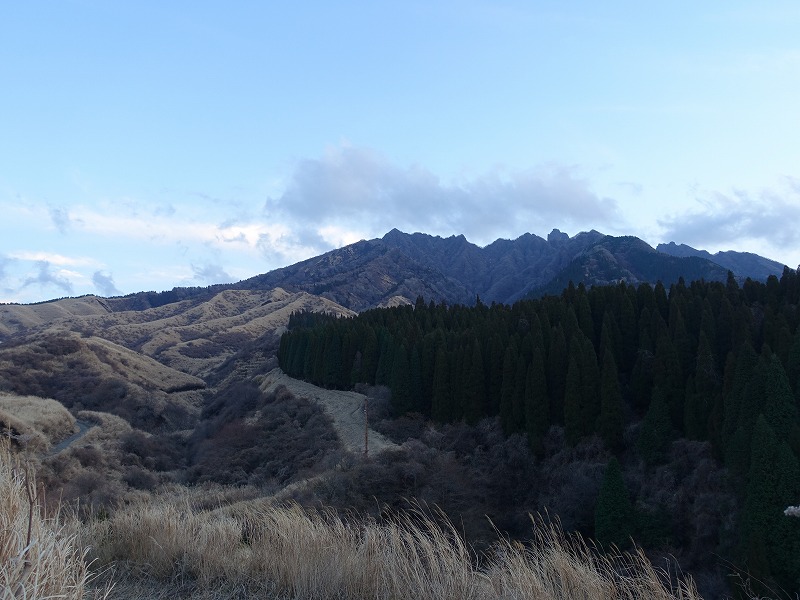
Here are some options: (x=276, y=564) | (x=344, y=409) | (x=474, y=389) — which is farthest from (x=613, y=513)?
(x=344, y=409)

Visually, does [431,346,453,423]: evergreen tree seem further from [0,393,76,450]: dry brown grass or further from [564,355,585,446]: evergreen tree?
[0,393,76,450]: dry brown grass

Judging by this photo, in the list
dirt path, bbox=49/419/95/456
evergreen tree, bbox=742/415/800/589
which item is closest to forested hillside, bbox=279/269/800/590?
evergreen tree, bbox=742/415/800/589

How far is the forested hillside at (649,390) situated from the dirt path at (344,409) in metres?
2.99

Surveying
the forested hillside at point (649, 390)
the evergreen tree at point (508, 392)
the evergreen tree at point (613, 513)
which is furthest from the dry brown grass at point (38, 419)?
the evergreen tree at point (613, 513)

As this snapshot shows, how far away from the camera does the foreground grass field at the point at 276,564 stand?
12.5ft

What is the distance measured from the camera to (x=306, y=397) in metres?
56.7

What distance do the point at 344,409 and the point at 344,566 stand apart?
46.6 meters

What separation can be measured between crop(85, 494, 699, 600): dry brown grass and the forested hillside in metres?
13.4

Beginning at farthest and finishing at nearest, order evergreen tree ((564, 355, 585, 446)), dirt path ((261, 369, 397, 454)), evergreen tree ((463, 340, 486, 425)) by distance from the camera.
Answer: evergreen tree ((463, 340, 486, 425)) < dirt path ((261, 369, 397, 454)) < evergreen tree ((564, 355, 585, 446))

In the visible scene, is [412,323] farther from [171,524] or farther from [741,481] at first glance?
[171,524]

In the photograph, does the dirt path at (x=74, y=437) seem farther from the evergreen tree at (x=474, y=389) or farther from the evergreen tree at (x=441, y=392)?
the evergreen tree at (x=474, y=389)

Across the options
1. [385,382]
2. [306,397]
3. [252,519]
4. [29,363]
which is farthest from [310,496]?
[29,363]

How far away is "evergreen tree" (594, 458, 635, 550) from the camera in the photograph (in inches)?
945

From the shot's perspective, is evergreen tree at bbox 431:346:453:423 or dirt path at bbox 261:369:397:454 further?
evergreen tree at bbox 431:346:453:423
